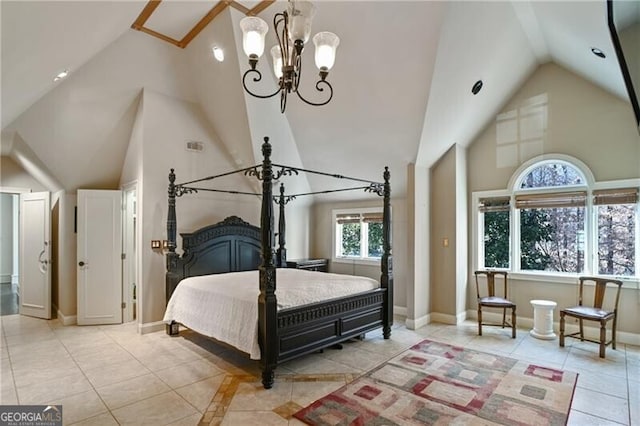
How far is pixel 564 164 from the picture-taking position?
495cm

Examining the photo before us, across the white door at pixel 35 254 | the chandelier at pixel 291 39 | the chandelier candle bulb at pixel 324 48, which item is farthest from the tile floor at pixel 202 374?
the chandelier candle bulb at pixel 324 48

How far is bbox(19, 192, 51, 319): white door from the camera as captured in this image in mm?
5688

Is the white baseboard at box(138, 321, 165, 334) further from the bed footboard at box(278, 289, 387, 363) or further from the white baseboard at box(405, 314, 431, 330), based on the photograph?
the white baseboard at box(405, 314, 431, 330)

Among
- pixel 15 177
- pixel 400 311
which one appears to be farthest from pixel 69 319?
A: pixel 400 311

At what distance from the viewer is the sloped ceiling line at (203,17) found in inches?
147

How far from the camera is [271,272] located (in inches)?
133

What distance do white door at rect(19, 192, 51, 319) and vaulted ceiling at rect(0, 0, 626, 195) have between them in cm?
86

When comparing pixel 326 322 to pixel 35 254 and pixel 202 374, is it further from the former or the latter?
pixel 35 254

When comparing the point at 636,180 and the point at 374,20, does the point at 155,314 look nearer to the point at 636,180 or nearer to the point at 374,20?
the point at 374,20

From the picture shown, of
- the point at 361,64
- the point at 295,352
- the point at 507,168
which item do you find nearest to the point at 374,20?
the point at 361,64

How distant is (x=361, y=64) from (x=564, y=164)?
11.0 ft

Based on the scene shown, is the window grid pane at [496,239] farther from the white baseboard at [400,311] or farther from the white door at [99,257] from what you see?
the white door at [99,257]

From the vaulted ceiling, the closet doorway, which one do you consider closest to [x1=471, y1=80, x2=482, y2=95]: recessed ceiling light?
the vaulted ceiling

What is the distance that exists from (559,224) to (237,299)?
472 centimetres
